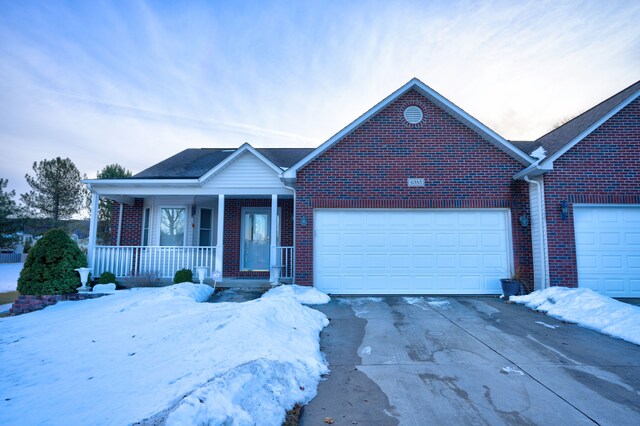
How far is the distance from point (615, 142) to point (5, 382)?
13311 millimetres

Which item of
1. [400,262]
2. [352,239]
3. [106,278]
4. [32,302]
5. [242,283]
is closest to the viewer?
[32,302]

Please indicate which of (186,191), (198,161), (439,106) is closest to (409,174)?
(439,106)

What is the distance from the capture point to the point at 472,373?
3891 mm

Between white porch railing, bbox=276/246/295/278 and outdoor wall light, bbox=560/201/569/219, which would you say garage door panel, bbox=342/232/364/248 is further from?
outdoor wall light, bbox=560/201/569/219

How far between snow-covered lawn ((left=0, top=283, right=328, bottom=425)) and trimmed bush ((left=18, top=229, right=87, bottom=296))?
→ 1.65 m

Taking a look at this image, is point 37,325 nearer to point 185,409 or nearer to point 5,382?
point 5,382

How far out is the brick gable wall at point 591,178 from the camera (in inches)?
320

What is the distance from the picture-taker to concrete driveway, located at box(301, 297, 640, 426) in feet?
9.83

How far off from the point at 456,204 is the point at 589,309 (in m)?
3.72

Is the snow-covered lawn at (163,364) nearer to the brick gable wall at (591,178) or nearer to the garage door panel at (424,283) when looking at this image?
the garage door panel at (424,283)

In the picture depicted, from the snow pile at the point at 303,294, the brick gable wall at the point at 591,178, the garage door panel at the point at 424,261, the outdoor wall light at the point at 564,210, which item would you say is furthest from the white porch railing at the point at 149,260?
the outdoor wall light at the point at 564,210

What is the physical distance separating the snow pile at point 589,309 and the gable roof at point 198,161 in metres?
8.15

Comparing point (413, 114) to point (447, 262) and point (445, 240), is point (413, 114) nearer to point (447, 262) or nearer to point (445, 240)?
point (445, 240)

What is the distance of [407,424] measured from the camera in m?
2.83
